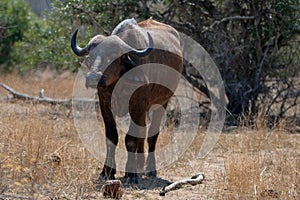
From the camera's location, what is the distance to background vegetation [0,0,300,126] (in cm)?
1052

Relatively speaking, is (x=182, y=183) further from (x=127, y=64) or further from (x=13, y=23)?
(x=13, y=23)

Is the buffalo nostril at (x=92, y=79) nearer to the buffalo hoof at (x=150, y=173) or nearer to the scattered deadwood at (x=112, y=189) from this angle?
the scattered deadwood at (x=112, y=189)

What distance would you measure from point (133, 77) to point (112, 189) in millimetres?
1393

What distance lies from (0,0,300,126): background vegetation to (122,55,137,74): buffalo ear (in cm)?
437

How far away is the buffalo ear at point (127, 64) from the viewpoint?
6.14 m

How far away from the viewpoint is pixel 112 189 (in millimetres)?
5500

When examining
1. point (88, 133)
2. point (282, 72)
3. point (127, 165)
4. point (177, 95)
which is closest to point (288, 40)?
point (282, 72)

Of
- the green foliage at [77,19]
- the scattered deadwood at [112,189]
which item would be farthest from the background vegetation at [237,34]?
the scattered deadwood at [112,189]

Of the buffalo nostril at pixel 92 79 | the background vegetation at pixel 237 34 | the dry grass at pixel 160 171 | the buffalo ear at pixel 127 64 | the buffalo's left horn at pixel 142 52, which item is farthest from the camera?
the background vegetation at pixel 237 34

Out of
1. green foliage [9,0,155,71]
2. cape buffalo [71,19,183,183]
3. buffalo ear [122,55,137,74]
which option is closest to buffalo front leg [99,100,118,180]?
cape buffalo [71,19,183,183]

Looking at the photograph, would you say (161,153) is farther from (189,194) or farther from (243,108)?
(243,108)

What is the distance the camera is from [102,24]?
1093 cm

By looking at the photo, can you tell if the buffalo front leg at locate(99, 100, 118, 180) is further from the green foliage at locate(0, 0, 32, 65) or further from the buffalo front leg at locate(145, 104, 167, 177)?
the green foliage at locate(0, 0, 32, 65)

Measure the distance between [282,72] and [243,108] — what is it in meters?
1.37
